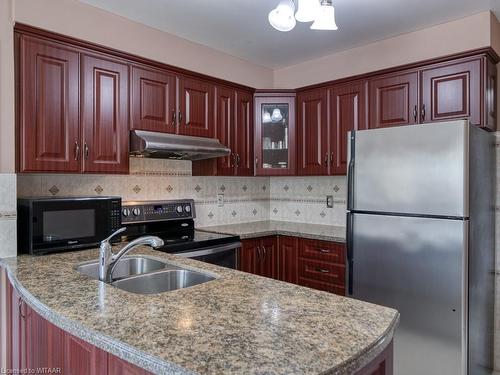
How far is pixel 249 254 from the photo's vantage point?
3.05 meters

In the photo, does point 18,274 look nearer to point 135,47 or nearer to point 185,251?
point 185,251

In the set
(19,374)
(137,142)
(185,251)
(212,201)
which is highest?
(137,142)

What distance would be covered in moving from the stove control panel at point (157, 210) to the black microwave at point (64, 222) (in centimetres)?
38

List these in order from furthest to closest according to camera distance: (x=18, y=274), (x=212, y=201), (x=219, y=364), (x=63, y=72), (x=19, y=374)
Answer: (x=212, y=201) → (x=63, y=72) → (x=19, y=374) → (x=18, y=274) → (x=219, y=364)

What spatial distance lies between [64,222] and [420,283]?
7.00ft

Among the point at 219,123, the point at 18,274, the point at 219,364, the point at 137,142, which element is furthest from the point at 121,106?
the point at 219,364

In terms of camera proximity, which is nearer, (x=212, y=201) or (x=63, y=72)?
(x=63, y=72)

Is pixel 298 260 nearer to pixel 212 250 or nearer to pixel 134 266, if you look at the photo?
pixel 212 250

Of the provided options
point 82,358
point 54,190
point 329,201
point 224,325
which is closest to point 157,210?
point 54,190

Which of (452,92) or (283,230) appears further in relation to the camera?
(283,230)

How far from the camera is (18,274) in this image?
5.30ft

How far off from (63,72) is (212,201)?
1.72 metres

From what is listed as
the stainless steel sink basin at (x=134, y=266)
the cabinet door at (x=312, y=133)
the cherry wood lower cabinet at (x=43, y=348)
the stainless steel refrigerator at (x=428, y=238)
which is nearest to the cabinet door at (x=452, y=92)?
the stainless steel refrigerator at (x=428, y=238)

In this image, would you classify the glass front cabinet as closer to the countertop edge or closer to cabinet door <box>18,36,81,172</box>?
cabinet door <box>18,36,81,172</box>
